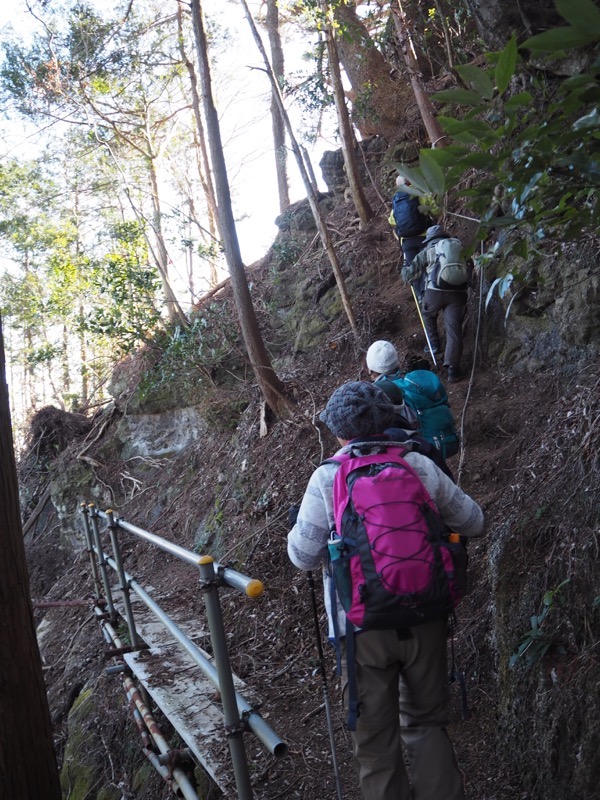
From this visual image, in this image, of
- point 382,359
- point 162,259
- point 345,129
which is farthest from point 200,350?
point 382,359

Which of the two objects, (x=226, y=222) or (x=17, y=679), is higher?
(x=226, y=222)

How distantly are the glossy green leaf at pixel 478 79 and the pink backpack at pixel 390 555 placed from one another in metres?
1.57

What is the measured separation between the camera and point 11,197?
22375 millimetres

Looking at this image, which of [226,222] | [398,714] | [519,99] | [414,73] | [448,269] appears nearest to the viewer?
[519,99]

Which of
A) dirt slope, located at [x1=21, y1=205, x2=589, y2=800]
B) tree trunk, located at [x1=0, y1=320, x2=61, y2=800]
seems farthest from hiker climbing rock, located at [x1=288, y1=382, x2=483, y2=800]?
tree trunk, located at [x1=0, y1=320, x2=61, y2=800]

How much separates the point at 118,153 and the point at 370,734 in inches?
751

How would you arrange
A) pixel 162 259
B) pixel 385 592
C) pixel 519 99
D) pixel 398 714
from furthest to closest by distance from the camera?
pixel 162 259 → pixel 398 714 → pixel 385 592 → pixel 519 99

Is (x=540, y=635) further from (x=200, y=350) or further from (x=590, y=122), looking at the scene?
(x=200, y=350)

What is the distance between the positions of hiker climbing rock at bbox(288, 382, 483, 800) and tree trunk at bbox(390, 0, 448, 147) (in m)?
7.23

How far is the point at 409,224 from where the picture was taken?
8039 mm

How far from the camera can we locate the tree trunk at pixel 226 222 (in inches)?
335

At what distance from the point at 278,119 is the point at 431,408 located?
49.2ft

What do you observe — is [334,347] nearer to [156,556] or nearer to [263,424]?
[263,424]

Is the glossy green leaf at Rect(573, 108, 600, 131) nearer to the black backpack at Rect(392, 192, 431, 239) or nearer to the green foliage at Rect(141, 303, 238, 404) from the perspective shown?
the black backpack at Rect(392, 192, 431, 239)
